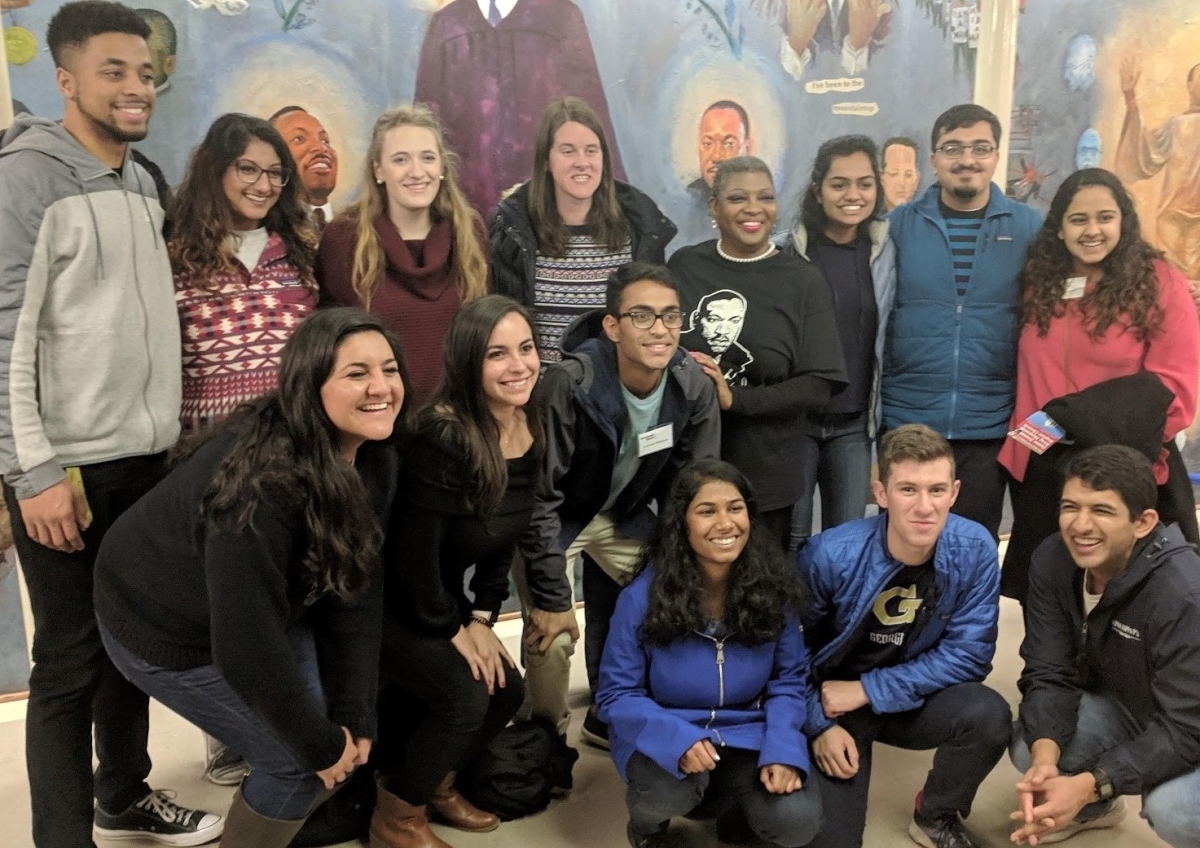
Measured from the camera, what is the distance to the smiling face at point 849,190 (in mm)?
2939

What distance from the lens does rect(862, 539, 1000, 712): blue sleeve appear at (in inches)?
95.1

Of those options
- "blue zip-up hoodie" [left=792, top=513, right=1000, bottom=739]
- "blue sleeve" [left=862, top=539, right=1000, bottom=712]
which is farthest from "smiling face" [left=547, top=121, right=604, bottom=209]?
"blue sleeve" [left=862, top=539, right=1000, bottom=712]

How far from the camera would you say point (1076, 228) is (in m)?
2.84

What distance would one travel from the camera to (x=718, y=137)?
372cm

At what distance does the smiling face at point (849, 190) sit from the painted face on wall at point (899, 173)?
3.68 ft

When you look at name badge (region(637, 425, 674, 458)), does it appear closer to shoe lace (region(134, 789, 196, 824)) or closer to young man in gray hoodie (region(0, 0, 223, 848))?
young man in gray hoodie (region(0, 0, 223, 848))

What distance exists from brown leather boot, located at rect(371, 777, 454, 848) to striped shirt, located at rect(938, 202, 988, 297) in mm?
2239

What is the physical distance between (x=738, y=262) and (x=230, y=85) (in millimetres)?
1761

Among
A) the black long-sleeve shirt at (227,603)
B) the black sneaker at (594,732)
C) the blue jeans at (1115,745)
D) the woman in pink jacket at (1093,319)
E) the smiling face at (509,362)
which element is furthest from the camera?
the black sneaker at (594,732)

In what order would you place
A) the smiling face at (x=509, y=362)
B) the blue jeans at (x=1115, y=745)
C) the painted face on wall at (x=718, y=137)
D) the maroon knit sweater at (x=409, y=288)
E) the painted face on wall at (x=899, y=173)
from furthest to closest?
the painted face on wall at (x=899, y=173)
the painted face on wall at (x=718, y=137)
the maroon knit sweater at (x=409, y=288)
the smiling face at (x=509, y=362)
the blue jeans at (x=1115, y=745)

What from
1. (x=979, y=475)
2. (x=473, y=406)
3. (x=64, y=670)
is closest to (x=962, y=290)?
(x=979, y=475)

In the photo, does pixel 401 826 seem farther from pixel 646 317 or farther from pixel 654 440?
pixel 646 317

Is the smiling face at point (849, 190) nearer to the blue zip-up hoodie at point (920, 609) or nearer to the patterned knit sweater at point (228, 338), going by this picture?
the blue zip-up hoodie at point (920, 609)

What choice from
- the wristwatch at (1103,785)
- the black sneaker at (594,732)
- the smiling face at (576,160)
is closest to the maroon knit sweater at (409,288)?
A: the smiling face at (576,160)
